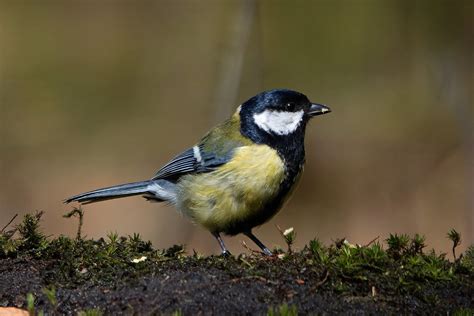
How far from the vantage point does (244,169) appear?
3.95 meters

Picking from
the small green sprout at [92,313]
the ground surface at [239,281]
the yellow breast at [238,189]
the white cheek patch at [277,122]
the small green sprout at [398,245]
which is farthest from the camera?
the white cheek patch at [277,122]

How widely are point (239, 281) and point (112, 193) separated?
5.78 ft

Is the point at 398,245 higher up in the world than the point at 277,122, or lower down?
lower down

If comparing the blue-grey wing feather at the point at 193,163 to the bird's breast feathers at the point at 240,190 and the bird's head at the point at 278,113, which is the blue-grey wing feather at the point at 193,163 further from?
the bird's head at the point at 278,113

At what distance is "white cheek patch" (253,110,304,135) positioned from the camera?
163 inches

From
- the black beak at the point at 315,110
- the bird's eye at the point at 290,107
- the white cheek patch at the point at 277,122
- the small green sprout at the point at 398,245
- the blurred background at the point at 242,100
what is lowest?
the small green sprout at the point at 398,245

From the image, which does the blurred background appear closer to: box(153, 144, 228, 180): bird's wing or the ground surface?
box(153, 144, 228, 180): bird's wing

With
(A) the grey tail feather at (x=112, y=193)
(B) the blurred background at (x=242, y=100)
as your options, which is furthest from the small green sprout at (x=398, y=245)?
(B) the blurred background at (x=242, y=100)

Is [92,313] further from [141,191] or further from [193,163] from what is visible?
[141,191]

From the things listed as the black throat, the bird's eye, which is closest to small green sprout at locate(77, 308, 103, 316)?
the black throat

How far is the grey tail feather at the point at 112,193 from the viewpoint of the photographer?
431 centimetres

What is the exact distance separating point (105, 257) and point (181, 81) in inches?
207

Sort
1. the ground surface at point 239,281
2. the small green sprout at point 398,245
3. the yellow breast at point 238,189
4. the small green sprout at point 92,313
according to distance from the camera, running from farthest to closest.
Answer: the yellow breast at point 238,189 < the small green sprout at point 398,245 < the ground surface at point 239,281 < the small green sprout at point 92,313

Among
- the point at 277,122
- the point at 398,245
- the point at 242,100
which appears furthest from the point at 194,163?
the point at 242,100
